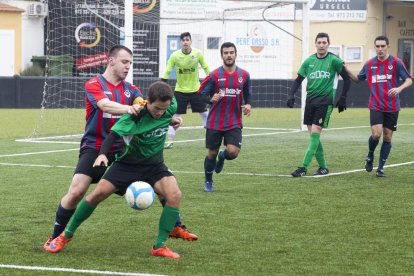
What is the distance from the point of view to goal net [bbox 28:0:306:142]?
89.1ft

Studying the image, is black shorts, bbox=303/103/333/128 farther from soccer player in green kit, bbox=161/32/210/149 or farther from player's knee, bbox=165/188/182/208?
player's knee, bbox=165/188/182/208

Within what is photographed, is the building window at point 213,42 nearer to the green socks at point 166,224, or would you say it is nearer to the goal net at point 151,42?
the goal net at point 151,42

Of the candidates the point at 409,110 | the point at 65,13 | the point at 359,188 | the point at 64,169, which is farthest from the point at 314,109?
the point at 409,110

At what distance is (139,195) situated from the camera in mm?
7887

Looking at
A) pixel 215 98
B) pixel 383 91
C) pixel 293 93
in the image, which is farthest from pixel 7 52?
pixel 215 98

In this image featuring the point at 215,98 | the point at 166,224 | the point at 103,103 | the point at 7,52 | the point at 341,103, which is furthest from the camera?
the point at 7,52

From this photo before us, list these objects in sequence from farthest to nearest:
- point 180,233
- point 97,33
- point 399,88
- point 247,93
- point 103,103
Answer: point 97,33, point 399,88, point 247,93, point 180,233, point 103,103

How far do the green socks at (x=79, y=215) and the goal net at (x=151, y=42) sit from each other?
12.3m

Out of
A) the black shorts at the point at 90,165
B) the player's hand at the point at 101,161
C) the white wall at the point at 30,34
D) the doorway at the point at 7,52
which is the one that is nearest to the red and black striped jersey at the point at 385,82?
the black shorts at the point at 90,165

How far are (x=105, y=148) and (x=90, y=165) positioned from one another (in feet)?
1.56

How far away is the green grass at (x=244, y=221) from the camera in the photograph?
7672 mm

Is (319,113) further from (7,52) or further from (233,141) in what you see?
(7,52)

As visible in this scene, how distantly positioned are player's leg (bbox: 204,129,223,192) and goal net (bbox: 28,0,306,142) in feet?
27.0

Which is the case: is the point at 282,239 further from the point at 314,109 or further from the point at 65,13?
the point at 65,13
